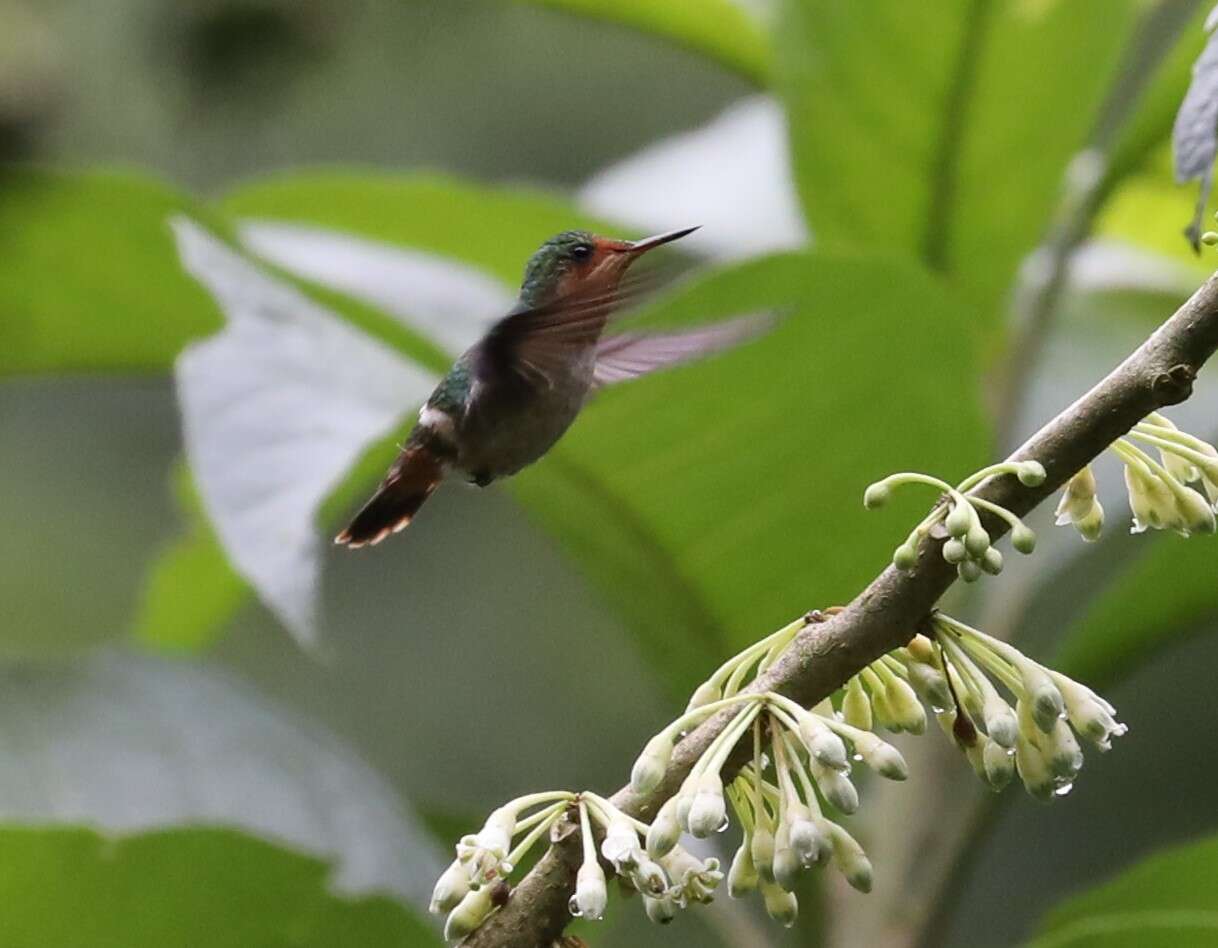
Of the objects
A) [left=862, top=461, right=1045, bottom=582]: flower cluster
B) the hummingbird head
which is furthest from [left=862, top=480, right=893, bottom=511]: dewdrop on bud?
the hummingbird head

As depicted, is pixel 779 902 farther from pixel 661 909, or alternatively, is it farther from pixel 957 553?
pixel 957 553

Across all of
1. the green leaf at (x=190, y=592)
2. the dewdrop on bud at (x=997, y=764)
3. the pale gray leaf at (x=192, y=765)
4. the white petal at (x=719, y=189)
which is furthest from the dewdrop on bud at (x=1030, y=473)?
the green leaf at (x=190, y=592)

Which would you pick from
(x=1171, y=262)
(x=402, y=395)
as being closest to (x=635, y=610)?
(x=402, y=395)

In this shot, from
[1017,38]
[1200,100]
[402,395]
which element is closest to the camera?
[1200,100]

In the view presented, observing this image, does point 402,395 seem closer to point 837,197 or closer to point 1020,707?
point 837,197

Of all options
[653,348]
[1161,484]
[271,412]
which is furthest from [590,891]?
[271,412]

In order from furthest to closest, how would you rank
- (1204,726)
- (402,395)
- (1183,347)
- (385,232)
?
(1204,726), (385,232), (402,395), (1183,347)

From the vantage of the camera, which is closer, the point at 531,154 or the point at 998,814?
the point at 998,814

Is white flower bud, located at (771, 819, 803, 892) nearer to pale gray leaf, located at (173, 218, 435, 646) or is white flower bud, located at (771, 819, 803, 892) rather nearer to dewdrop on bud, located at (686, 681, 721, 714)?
dewdrop on bud, located at (686, 681, 721, 714)
